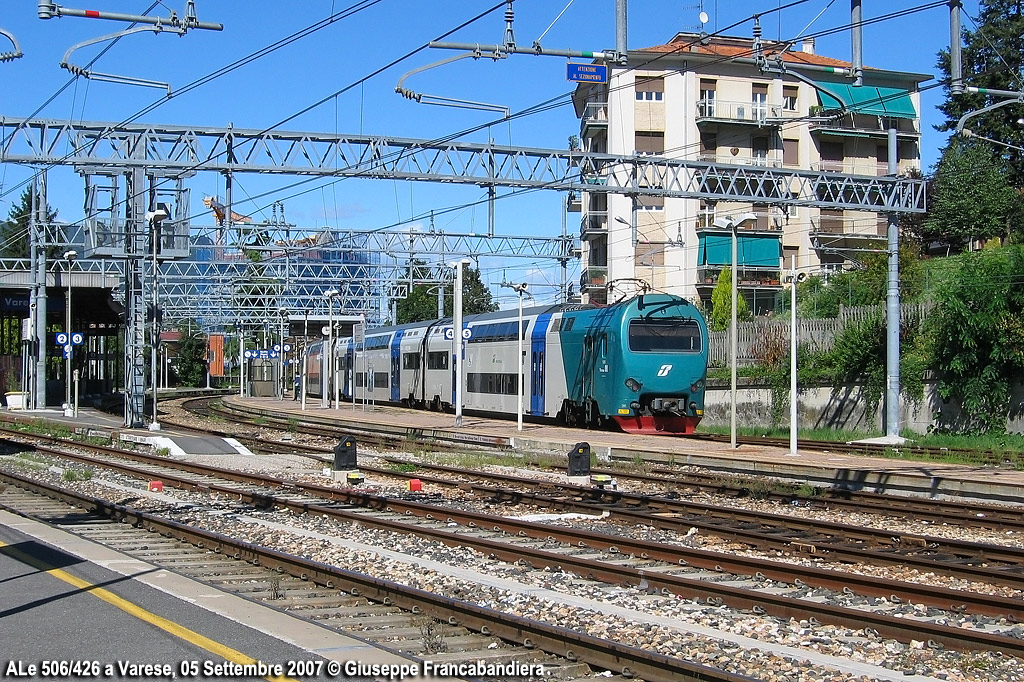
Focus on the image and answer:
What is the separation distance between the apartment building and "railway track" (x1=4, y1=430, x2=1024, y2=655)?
41.3 metres

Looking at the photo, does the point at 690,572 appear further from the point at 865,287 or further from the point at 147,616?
the point at 865,287

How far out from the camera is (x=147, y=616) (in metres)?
8.23

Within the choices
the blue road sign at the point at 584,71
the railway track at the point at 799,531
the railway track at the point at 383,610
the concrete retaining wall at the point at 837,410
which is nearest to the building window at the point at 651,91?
the concrete retaining wall at the point at 837,410

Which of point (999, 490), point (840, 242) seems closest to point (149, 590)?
point (999, 490)

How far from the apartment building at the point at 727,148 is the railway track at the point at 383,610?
44413 mm

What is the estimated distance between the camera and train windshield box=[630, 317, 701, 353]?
28.3 metres

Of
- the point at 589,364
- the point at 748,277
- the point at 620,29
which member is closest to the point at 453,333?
the point at 589,364

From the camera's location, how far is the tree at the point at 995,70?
5372 centimetres

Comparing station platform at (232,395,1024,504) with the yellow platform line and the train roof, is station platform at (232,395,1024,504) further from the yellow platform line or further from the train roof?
the yellow platform line

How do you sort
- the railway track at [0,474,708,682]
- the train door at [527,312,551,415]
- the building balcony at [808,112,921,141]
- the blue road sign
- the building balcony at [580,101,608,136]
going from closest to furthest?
the railway track at [0,474,708,682] < the blue road sign < the train door at [527,312,551,415] < the building balcony at [808,112,921,141] < the building balcony at [580,101,608,136]

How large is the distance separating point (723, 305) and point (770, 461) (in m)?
29.5

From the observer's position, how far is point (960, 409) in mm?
29156

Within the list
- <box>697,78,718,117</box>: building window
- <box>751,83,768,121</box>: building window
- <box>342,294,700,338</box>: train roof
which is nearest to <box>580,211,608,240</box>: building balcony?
<box>697,78,718,117</box>: building window

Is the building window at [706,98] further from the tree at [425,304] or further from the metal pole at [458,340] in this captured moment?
the tree at [425,304]
